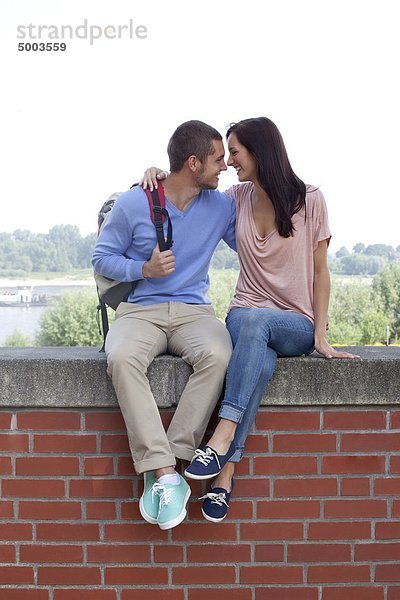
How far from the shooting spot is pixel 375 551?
329 centimetres

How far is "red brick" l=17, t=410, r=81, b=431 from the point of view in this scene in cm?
324

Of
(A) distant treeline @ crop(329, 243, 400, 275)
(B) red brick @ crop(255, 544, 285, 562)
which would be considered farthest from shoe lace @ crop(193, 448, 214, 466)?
(A) distant treeline @ crop(329, 243, 400, 275)

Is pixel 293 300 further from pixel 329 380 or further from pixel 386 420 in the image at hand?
pixel 386 420

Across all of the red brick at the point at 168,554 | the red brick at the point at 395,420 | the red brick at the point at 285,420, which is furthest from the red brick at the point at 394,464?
the red brick at the point at 168,554

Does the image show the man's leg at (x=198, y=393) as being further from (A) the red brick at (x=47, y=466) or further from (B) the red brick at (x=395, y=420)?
(B) the red brick at (x=395, y=420)

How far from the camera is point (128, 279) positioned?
131 inches

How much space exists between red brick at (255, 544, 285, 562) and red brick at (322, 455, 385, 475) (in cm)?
33

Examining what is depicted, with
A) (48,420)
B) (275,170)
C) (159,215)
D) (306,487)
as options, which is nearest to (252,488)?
(306,487)

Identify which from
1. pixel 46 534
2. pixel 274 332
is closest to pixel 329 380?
pixel 274 332

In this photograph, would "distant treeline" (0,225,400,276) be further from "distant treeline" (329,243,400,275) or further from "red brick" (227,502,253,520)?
"red brick" (227,502,253,520)

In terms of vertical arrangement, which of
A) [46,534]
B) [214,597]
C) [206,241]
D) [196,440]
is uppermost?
[206,241]

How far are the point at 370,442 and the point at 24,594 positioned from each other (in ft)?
4.62

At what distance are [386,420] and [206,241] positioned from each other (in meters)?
0.98

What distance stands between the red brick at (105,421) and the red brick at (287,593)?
799mm
